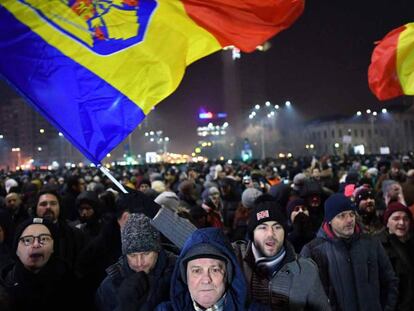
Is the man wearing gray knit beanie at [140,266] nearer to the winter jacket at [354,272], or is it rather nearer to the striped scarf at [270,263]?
the striped scarf at [270,263]

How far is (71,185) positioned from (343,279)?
7698 mm

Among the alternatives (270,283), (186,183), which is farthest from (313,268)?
(186,183)

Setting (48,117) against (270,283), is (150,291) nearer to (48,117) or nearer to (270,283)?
(270,283)

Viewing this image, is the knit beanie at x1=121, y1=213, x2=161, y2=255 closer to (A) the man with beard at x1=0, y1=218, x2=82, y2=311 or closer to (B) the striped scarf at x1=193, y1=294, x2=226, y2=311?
(A) the man with beard at x1=0, y1=218, x2=82, y2=311

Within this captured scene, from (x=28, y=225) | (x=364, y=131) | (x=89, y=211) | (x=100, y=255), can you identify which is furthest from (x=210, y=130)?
(x=28, y=225)

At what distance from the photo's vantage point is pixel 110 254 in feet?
17.4

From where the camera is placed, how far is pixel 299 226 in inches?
265

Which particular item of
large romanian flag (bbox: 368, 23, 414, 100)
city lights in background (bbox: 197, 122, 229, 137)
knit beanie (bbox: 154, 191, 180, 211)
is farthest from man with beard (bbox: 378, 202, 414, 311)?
city lights in background (bbox: 197, 122, 229, 137)

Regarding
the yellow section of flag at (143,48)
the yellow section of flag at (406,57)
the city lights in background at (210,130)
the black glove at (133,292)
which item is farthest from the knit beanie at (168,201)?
the city lights in background at (210,130)

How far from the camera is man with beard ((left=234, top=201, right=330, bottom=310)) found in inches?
145

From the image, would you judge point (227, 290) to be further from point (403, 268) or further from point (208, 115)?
point (208, 115)

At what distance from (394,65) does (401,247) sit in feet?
13.3

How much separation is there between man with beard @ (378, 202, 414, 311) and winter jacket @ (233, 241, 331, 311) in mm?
2102

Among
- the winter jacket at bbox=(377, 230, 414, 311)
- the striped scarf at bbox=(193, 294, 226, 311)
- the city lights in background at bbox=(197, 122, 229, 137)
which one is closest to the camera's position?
the striped scarf at bbox=(193, 294, 226, 311)
